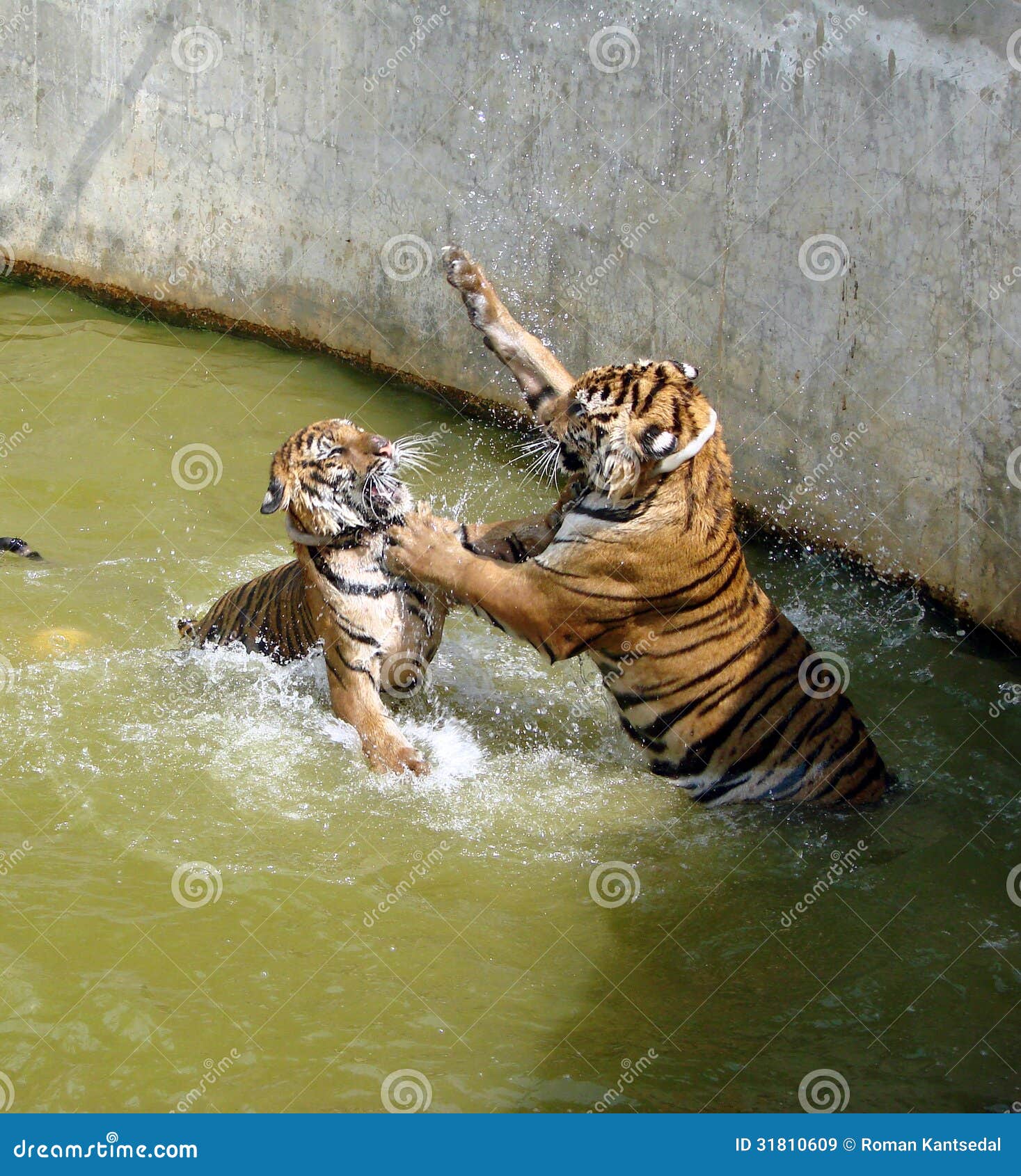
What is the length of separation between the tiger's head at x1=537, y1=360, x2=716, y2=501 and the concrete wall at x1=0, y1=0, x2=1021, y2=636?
1485mm

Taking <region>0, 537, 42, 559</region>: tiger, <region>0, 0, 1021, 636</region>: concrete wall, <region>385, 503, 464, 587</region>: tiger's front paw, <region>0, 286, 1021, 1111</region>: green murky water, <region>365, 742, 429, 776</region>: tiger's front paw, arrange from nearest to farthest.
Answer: <region>0, 286, 1021, 1111</region>: green murky water < <region>385, 503, 464, 587</region>: tiger's front paw < <region>365, 742, 429, 776</region>: tiger's front paw < <region>0, 0, 1021, 636</region>: concrete wall < <region>0, 537, 42, 559</region>: tiger

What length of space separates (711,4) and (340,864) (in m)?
3.56

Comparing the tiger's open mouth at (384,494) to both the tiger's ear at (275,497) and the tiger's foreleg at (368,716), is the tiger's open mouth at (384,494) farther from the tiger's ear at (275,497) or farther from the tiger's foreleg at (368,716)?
the tiger's foreleg at (368,716)

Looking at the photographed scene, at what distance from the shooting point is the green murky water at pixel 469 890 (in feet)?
10.2

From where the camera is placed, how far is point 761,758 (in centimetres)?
398

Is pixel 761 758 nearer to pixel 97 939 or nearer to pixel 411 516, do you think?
pixel 411 516

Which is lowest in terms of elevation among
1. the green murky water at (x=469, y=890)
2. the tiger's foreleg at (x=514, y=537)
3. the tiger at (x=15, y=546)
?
the tiger at (x=15, y=546)

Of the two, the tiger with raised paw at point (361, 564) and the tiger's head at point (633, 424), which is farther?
the tiger with raised paw at point (361, 564)

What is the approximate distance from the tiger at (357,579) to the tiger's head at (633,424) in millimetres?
621

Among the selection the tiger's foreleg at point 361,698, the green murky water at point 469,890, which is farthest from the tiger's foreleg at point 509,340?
the green murky water at point 469,890

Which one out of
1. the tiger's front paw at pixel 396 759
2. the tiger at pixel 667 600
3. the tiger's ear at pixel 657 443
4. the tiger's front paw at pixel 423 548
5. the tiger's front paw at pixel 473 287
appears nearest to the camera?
the tiger's ear at pixel 657 443

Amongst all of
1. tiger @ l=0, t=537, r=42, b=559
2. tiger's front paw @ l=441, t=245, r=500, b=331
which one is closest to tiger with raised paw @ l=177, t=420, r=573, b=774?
tiger's front paw @ l=441, t=245, r=500, b=331

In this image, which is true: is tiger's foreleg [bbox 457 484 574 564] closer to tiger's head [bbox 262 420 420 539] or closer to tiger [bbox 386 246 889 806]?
tiger [bbox 386 246 889 806]

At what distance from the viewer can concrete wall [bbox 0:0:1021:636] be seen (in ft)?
15.5
